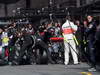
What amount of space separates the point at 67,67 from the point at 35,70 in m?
1.28

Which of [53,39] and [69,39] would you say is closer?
[69,39]

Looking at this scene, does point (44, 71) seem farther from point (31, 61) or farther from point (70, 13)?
point (70, 13)

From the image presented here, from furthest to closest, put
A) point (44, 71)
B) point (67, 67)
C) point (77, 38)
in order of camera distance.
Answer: point (77, 38) < point (67, 67) < point (44, 71)

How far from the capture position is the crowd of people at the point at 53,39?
12.4 m

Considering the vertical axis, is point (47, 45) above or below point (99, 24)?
below

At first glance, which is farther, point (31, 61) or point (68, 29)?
point (31, 61)

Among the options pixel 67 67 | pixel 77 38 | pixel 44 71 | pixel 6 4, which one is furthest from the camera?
pixel 6 4

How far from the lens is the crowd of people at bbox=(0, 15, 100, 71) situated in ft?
40.7

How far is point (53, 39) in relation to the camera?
1313cm

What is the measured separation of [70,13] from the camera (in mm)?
13414

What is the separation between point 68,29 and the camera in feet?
40.5

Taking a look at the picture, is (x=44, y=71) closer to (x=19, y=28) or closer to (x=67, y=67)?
(x=67, y=67)

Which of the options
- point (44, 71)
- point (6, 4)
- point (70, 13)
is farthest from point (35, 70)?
point (6, 4)

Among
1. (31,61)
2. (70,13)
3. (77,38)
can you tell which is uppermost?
(70,13)
